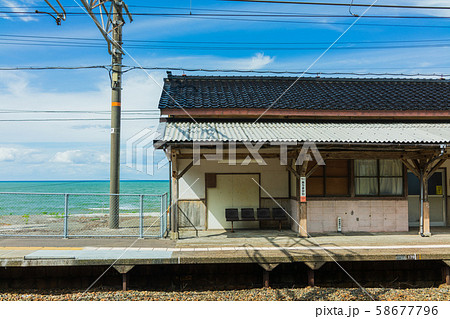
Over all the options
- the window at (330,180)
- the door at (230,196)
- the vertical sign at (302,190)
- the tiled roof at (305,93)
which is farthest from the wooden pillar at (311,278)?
the tiled roof at (305,93)

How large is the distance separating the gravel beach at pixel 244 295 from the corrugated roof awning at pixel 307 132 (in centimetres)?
348

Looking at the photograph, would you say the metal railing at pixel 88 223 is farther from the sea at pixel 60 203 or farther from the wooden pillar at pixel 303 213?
the wooden pillar at pixel 303 213

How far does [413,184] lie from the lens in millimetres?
11492

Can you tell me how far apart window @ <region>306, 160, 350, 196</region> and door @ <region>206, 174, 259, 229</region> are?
1746mm

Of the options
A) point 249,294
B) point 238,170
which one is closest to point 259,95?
point 238,170

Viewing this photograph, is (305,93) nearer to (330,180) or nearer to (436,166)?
(330,180)

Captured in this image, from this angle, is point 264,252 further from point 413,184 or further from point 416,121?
point 416,121

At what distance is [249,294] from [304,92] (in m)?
8.23

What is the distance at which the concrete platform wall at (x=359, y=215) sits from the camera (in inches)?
411

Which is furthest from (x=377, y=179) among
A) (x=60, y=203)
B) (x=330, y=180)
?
(x=60, y=203)

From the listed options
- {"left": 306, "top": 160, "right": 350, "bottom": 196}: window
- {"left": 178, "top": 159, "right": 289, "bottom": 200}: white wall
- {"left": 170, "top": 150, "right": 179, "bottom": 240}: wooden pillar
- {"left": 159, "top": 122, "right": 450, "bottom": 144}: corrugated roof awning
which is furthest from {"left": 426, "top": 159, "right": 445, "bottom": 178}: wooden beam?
{"left": 170, "top": 150, "right": 179, "bottom": 240}: wooden pillar

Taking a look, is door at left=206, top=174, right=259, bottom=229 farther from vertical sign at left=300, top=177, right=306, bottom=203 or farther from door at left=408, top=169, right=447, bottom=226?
door at left=408, top=169, right=447, bottom=226

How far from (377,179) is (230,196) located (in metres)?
4.46

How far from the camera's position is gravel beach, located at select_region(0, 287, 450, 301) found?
685 centimetres
